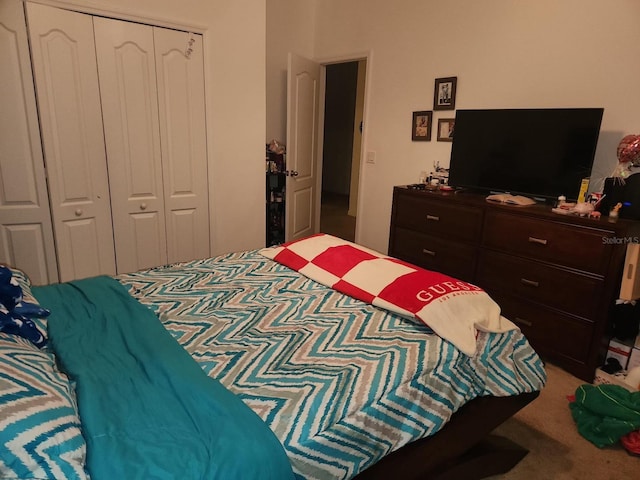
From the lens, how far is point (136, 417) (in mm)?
1021

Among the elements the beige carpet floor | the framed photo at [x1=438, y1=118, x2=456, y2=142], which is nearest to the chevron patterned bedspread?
the beige carpet floor

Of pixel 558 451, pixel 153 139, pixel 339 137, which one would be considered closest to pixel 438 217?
pixel 558 451

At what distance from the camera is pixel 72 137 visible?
2631 mm

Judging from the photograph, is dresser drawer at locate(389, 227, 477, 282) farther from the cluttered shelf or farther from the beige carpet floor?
the cluttered shelf

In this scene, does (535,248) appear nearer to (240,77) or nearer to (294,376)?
(294,376)

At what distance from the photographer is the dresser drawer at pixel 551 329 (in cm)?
238

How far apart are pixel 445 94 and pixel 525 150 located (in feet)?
3.09

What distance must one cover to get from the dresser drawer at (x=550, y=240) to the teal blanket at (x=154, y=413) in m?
2.08

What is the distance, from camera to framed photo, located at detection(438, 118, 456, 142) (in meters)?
3.40

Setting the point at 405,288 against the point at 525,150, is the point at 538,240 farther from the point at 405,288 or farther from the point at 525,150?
the point at 405,288

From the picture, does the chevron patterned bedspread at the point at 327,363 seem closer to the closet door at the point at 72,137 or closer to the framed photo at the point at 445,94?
the closet door at the point at 72,137

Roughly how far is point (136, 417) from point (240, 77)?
276cm

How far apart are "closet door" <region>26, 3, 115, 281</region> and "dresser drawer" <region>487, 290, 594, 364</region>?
2746 mm

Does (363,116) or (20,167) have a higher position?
(363,116)
